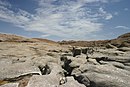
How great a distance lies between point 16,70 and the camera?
26.7 meters

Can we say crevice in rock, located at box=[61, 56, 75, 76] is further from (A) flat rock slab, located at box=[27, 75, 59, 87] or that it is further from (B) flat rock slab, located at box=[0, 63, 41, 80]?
(A) flat rock slab, located at box=[27, 75, 59, 87]

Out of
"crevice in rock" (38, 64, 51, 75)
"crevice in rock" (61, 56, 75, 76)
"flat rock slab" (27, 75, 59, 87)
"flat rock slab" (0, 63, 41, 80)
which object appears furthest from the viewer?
"crevice in rock" (61, 56, 75, 76)

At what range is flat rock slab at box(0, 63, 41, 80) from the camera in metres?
25.6

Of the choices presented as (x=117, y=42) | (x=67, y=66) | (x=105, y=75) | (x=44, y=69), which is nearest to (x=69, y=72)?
(x=67, y=66)

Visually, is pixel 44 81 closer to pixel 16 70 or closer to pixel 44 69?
pixel 16 70

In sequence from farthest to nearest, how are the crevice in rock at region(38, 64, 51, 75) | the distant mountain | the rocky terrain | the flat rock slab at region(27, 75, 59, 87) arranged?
the distant mountain → the crevice in rock at region(38, 64, 51, 75) → the rocky terrain → the flat rock slab at region(27, 75, 59, 87)

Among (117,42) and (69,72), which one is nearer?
(69,72)

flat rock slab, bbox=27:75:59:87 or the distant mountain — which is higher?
the distant mountain

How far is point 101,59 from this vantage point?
103ft

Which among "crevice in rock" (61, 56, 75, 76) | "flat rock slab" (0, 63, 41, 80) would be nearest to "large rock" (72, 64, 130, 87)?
"crevice in rock" (61, 56, 75, 76)

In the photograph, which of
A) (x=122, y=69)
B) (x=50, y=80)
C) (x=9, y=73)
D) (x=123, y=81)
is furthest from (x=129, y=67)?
(x=9, y=73)

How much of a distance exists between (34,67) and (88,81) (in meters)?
8.94

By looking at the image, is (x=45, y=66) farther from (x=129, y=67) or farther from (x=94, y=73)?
(x=129, y=67)

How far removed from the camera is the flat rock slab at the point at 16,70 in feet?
83.9
